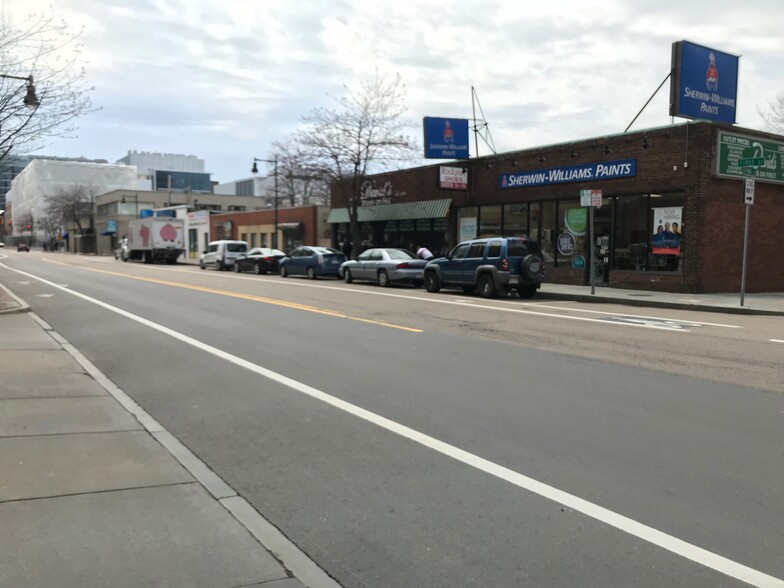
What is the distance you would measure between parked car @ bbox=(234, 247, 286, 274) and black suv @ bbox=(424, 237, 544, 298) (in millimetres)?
16046

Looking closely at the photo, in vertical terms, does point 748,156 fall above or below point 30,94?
below

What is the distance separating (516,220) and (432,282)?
20.9ft

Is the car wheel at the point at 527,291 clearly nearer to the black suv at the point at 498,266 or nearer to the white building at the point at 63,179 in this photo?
the black suv at the point at 498,266

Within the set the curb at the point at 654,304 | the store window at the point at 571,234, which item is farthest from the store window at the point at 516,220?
the curb at the point at 654,304

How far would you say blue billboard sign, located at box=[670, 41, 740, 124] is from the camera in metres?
20.9

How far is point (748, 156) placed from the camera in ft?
65.9

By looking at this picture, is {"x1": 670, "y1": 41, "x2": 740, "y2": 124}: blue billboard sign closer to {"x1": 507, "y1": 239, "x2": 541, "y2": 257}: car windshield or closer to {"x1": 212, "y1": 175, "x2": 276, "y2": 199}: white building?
{"x1": 507, "y1": 239, "x2": 541, "y2": 257}: car windshield

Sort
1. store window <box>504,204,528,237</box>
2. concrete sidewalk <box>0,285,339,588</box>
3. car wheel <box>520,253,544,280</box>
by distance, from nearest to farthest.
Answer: concrete sidewalk <box>0,285,339,588</box> < car wheel <box>520,253,544,280</box> < store window <box>504,204,528,237</box>

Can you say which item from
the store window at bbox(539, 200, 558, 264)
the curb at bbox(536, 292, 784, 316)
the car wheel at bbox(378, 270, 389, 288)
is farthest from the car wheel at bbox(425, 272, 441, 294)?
Answer: the store window at bbox(539, 200, 558, 264)

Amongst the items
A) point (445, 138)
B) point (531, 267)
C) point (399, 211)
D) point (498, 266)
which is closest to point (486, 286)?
point (498, 266)

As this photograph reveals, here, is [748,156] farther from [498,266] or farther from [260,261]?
[260,261]

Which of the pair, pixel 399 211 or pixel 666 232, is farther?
pixel 399 211

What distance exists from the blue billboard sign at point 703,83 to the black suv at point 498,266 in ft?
22.7

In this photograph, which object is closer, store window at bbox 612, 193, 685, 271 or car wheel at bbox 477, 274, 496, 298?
car wheel at bbox 477, 274, 496, 298
